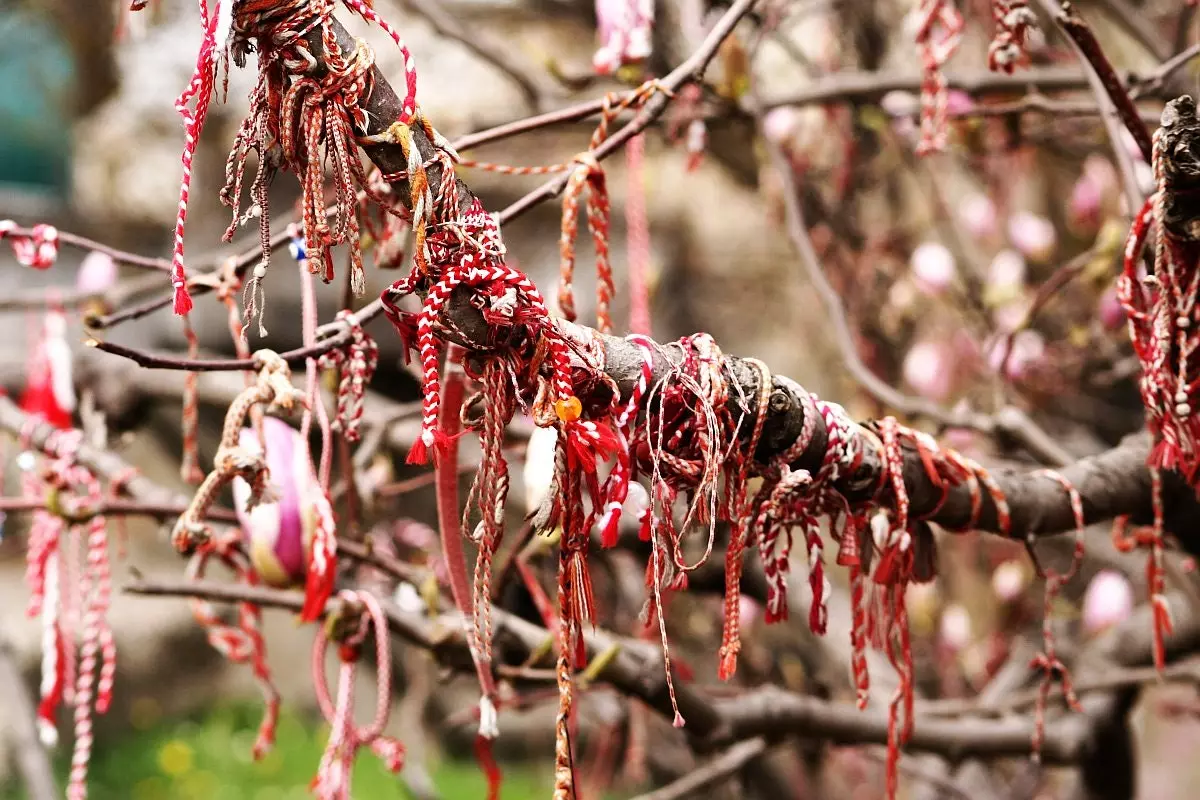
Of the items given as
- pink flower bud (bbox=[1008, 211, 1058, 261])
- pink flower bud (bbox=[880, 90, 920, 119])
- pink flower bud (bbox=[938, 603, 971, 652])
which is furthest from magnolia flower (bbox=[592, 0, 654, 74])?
pink flower bud (bbox=[938, 603, 971, 652])

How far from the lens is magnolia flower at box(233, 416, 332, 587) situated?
1.98 feet

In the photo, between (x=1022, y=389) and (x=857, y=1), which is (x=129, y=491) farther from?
(x=857, y=1)

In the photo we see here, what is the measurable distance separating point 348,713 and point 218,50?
16.2 inches

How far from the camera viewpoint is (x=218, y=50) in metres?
0.34

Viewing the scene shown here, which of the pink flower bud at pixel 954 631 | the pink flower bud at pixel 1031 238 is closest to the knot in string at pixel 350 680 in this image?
the pink flower bud at pixel 954 631

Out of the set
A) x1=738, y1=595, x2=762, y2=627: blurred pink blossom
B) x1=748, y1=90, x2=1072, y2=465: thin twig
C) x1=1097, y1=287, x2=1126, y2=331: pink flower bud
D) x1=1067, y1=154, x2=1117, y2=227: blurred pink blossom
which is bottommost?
x1=738, y1=595, x2=762, y2=627: blurred pink blossom

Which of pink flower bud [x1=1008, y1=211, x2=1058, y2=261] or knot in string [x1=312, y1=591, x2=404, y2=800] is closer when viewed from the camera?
knot in string [x1=312, y1=591, x2=404, y2=800]

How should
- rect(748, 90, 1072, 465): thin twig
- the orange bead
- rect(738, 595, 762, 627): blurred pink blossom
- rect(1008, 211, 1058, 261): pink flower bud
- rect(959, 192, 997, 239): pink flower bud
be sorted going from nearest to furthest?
the orange bead < rect(748, 90, 1072, 465): thin twig < rect(738, 595, 762, 627): blurred pink blossom < rect(1008, 211, 1058, 261): pink flower bud < rect(959, 192, 997, 239): pink flower bud

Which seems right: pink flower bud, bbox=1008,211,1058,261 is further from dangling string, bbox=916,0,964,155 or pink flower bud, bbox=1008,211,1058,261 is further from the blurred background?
dangling string, bbox=916,0,964,155

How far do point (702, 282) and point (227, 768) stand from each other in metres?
1.17

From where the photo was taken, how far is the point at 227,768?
65.2 inches

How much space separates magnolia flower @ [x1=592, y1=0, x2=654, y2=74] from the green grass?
3.78ft

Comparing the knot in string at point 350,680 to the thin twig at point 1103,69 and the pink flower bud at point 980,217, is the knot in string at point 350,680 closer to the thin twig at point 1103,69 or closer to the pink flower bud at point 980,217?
the thin twig at point 1103,69

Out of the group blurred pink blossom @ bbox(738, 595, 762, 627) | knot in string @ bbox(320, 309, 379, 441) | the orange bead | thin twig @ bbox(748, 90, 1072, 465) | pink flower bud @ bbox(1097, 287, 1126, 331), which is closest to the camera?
the orange bead
